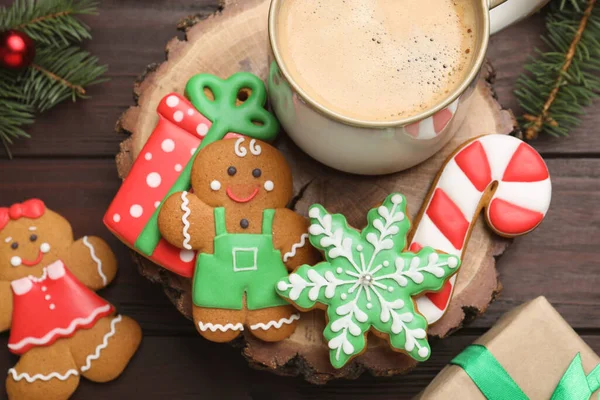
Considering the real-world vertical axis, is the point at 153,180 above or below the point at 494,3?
below

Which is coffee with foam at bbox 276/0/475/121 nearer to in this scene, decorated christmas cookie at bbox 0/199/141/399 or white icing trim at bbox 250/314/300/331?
white icing trim at bbox 250/314/300/331

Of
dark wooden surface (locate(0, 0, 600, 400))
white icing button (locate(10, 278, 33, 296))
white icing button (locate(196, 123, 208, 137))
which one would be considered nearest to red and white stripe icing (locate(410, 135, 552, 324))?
dark wooden surface (locate(0, 0, 600, 400))

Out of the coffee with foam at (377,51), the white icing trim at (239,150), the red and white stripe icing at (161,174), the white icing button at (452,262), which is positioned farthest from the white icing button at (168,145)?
the white icing button at (452,262)

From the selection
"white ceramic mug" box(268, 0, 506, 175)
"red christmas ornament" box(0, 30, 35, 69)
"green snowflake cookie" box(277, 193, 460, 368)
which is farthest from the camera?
"red christmas ornament" box(0, 30, 35, 69)

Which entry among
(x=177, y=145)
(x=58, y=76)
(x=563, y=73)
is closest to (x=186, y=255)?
(x=177, y=145)

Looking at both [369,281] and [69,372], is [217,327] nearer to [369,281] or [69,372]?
[369,281]
